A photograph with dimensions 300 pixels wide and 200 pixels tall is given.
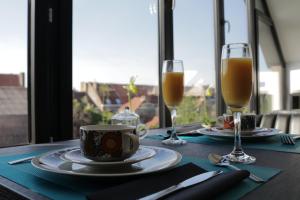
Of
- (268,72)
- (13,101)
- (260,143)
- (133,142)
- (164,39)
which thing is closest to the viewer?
(133,142)

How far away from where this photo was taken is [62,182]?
0.45 metres

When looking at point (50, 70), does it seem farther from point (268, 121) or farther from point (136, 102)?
point (268, 121)

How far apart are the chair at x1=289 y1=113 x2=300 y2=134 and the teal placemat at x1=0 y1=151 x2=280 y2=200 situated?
120 centimetres

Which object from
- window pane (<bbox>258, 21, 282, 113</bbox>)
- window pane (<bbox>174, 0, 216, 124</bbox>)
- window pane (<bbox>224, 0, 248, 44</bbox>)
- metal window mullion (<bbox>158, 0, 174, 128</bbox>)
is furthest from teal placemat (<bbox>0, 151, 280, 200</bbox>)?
window pane (<bbox>258, 21, 282, 113</bbox>)

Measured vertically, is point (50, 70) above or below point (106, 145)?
above

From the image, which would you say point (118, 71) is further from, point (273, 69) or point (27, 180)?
point (273, 69)

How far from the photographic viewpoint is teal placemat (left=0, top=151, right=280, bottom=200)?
404 mm

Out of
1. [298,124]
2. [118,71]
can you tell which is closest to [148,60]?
[118,71]

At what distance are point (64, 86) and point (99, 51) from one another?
0.42 m

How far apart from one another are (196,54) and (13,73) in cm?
171

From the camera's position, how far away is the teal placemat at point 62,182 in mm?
404

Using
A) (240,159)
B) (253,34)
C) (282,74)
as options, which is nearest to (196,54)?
(253,34)

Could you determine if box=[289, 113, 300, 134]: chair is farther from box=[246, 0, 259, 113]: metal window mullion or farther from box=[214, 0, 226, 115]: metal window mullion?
box=[246, 0, 259, 113]: metal window mullion

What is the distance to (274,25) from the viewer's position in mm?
4934
